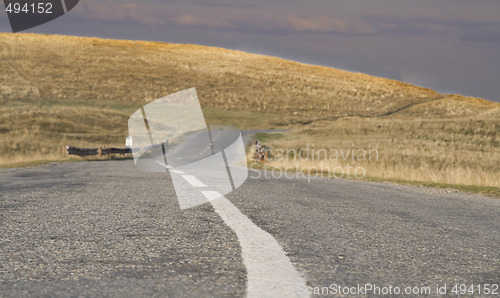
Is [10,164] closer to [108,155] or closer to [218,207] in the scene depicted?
[108,155]

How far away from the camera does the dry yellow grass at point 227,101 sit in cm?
3788

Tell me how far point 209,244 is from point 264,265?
0.87 m

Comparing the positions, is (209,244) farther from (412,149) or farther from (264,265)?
(412,149)

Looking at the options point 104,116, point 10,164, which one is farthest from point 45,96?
point 10,164

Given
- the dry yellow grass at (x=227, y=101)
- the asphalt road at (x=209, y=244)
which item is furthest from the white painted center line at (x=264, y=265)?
the dry yellow grass at (x=227, y=101)

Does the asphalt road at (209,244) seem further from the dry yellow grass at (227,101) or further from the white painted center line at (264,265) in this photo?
the dry yellow grass at (227,101)

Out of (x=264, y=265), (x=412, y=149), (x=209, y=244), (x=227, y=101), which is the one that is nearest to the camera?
(x=264, y=265)

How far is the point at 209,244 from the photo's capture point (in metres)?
4.81

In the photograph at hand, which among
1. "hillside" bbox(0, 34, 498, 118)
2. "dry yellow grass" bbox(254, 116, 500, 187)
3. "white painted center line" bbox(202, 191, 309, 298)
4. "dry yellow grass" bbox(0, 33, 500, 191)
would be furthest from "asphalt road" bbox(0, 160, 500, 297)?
"hillside" bbox(0, 34, 498, 118)

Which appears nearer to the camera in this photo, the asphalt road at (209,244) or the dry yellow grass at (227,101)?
the asphalt road at (209,244)

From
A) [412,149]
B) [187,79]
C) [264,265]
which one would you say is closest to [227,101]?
[187,79]

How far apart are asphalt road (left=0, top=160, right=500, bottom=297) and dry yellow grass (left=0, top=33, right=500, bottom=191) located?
1439cm

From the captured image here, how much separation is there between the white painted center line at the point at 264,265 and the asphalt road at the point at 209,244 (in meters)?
0.07

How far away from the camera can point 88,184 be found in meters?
10.8
